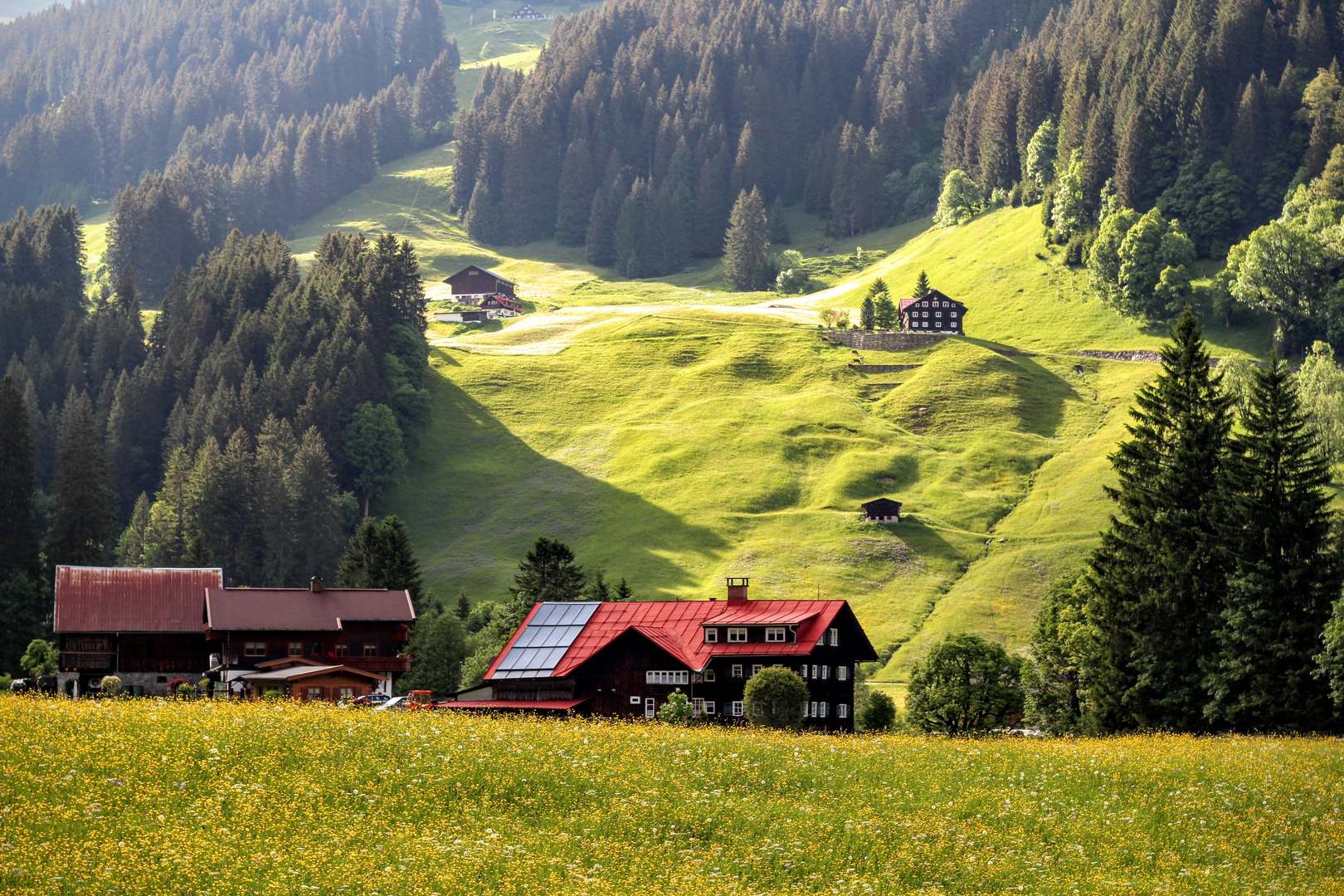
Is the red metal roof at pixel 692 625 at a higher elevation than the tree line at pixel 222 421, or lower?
lower

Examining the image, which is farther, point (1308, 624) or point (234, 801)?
point (1308, 624)

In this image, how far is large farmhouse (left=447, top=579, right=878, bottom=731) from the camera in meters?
71.5

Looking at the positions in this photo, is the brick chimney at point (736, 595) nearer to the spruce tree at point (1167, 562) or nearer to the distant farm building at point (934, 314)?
the spruce tree at point (1167, 562)

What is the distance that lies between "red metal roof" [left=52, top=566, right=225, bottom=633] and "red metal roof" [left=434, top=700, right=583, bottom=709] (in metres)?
19.9

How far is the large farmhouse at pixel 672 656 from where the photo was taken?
71500mm

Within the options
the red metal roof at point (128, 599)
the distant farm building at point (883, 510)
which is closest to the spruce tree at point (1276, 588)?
the red metal roof at point (128, 599)

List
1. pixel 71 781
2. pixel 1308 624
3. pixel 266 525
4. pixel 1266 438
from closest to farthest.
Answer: pixel 71 781 < pixel 1308 624 < pixel 1266 438 < pixel 266 525

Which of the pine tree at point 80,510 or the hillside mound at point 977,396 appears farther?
the hillside mound at point 977,396

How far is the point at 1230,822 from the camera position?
3028 centimetres

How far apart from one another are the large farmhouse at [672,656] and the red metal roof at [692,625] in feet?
0.24

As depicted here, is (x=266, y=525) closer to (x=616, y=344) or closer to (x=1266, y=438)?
(x=616, y=344)

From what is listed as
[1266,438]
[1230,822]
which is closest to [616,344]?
[1266,438]

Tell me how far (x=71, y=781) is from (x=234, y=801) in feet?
8.99

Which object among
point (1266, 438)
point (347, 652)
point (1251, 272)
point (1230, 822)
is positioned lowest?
point (347, 652)
